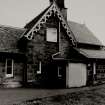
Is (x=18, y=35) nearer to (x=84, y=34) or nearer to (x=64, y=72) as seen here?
(x=64, y=72)

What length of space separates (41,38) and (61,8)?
612 centimetres

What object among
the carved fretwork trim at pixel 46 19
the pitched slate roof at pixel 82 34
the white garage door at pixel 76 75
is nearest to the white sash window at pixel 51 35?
the carved fretwork trim at pixel 46 19

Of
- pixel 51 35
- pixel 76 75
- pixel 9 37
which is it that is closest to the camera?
pixel 76 75

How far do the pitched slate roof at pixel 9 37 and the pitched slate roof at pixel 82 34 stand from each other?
8.52m

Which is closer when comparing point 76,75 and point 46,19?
point 76,75

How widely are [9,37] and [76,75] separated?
854 centimetres

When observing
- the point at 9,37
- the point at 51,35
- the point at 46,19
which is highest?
the point at 46,19

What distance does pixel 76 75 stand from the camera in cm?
2042

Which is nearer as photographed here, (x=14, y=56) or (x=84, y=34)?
(x=14, y=56)

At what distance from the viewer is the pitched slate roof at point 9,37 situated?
19.5 meters

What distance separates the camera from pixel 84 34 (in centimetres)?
2895

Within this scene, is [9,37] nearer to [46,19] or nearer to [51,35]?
[46,19]

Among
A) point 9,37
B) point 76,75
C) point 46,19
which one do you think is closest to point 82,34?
point 46,19

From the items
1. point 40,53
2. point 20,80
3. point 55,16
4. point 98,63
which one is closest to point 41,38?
point 40,53
